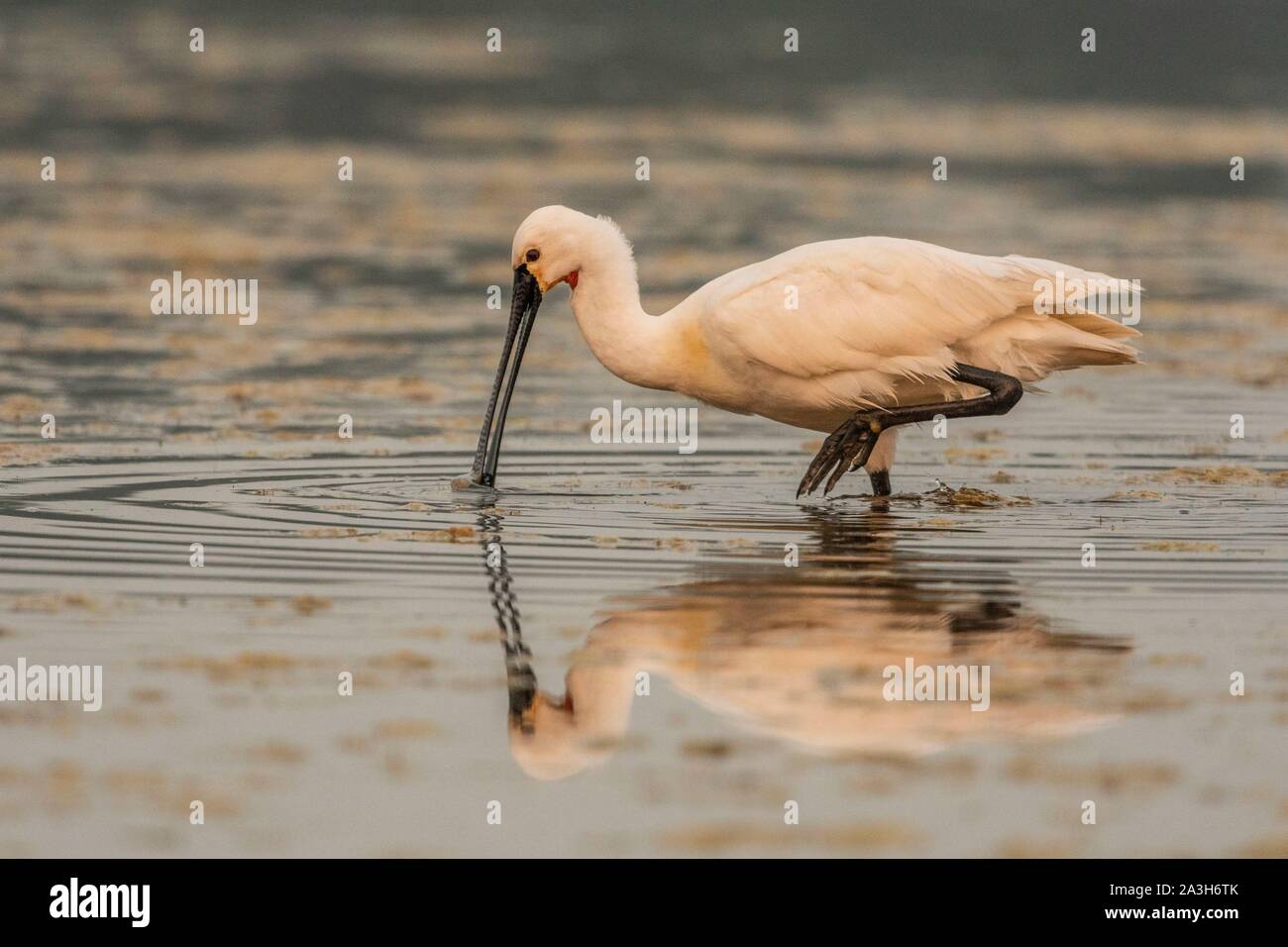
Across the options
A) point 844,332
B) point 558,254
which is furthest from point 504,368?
point 844,332

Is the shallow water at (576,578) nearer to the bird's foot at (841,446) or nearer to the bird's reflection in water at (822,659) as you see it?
the bird's reflection in water at (822,659)

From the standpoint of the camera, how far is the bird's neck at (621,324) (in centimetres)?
1393

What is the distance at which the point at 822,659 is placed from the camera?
9859 millimetres

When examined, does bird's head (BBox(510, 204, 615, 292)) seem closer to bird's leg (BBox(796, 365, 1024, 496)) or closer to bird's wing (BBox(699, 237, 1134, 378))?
bird's wing (BBox(699, 237, 1134, 378))

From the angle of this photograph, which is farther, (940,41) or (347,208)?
(940,41)

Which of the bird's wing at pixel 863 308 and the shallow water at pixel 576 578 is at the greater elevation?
the bird's wing at pixel 863 308

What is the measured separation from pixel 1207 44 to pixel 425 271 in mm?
30536

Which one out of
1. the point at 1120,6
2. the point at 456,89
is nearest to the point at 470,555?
the point at 456,89

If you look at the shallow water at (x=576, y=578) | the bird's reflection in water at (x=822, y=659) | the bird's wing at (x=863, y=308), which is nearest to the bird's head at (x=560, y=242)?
the bird's wing at (x=863, y=308)

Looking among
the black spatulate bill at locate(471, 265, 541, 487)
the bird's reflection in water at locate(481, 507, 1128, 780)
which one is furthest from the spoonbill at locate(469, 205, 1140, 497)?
the bird's reflection in water at locate(481, 507, 1128, 780)

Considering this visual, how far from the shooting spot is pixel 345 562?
1190 cm

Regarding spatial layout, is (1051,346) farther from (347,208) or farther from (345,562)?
(347,208)

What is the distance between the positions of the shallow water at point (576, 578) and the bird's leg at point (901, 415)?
1.07 ft
